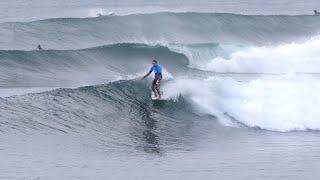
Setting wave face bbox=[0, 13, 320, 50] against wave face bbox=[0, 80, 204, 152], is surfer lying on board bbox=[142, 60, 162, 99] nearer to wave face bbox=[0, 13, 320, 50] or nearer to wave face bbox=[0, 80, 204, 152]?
wave face bbox=[0, 80, 204, 152]

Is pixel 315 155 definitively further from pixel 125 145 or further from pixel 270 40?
pixel 270 40

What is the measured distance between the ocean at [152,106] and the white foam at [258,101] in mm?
43

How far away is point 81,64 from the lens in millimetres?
31703

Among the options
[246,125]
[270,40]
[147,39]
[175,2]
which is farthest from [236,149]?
[175,2]

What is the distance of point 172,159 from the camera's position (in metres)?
16.8

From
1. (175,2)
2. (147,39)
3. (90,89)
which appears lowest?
(90,89)

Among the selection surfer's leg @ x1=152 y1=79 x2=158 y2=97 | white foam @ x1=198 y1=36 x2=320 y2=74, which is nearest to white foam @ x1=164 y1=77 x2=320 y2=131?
surfer's leg @ x1=152 y1=79 x2=158 y2=97

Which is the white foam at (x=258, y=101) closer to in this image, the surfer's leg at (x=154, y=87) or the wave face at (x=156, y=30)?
the surfer's leg at (x=154, y=87)

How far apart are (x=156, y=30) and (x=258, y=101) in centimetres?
1956

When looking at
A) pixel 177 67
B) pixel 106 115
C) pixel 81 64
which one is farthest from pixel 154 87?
pixel 177 67

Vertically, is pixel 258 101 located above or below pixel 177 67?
below

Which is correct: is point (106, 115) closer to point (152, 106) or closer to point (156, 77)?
point (152, 106)

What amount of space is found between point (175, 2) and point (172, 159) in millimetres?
60287

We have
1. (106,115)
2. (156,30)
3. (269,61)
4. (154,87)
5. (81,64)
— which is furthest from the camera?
(156,30)
